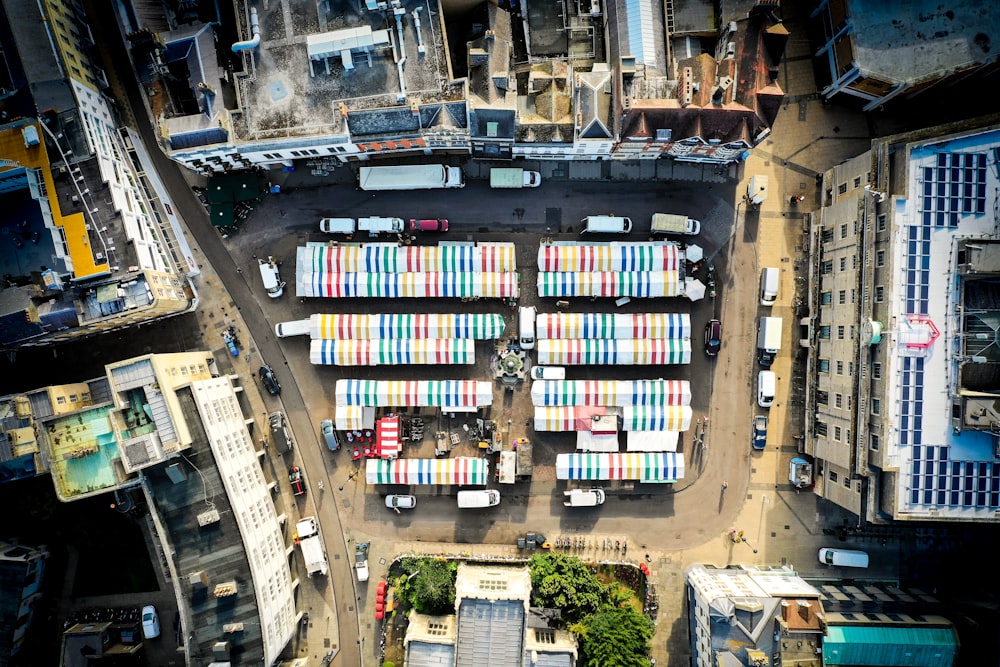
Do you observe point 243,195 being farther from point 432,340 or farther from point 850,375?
point 850,375

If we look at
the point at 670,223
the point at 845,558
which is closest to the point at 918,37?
the point at 670,223

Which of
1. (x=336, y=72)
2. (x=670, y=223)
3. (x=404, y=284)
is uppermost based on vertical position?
(x=336, y=72)

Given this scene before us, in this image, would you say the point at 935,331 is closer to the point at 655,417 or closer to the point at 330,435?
the point at 655,417

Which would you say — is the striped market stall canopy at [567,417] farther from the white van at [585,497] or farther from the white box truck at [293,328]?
the white box truck at [293,328]

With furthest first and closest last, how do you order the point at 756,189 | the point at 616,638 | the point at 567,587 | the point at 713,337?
the point at 756,189 < the point at 713,337 < the point at 567,587 < the point at 616,638

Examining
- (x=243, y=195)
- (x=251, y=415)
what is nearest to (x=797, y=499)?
(x=251, y=415)

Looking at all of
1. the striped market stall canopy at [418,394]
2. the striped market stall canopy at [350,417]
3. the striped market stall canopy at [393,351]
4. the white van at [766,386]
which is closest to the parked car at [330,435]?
the striped market stall canopy at [350,417]

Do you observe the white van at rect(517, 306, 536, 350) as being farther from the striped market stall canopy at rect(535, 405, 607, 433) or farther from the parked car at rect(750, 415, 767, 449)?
Answer: the parked car at rect(750, 415, 767, 449)

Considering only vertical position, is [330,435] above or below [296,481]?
above
